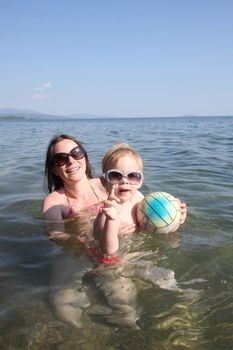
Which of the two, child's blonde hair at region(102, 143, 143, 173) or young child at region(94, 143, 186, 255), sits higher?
child's blonde hair at region(102, 143, 143, 173)

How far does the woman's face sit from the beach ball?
3.50 feet

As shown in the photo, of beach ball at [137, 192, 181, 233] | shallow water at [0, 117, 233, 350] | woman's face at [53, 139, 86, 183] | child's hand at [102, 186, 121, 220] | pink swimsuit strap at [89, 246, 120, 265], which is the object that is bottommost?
shallow water at [0, 117, 233, 350]

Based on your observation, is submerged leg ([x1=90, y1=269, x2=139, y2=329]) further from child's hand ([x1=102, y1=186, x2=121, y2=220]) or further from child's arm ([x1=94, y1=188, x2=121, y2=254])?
child's hand ([x1=102, y1=186, x2=121, y2=220])

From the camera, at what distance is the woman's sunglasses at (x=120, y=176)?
452 cm

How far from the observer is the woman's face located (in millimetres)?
5652

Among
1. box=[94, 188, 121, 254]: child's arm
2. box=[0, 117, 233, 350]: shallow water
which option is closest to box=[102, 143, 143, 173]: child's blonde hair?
box=[94, 188, 121, 254]: child's arm

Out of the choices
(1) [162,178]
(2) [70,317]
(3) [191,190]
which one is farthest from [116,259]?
(1) [162,178]

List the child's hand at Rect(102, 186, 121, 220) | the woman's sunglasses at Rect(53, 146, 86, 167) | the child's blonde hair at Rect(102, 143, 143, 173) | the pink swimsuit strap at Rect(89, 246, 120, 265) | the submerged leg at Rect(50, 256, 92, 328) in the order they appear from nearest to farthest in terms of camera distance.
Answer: the submerged leg at Rect(50, 256, 92, 328) < the child's hand at Rect(102, 186, 121, 220) < the pink swimsuit strap at Rect(89, 246, 120, 265) < the child's blonde hair at Rect(102, 143, 143, 173) < the woman's sunglasses at Rect(53, 146, 86, 167)

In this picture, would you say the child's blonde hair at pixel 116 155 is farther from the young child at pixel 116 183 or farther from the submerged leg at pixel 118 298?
the submerged leg at pixel 118 298

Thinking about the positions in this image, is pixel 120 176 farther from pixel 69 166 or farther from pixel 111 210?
pixel 69 166

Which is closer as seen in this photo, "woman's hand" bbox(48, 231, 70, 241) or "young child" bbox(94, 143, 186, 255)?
"young child" bbox(94, 143, 186, 255)

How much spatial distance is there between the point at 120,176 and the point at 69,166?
4.44 ft

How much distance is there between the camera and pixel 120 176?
4.56 m

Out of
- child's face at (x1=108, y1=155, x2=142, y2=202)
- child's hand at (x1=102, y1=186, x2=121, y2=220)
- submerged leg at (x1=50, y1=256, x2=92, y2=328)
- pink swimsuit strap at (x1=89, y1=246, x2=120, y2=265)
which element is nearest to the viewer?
submerged leg at (x1=50, y1=256, x2=92, y2=328)
